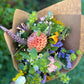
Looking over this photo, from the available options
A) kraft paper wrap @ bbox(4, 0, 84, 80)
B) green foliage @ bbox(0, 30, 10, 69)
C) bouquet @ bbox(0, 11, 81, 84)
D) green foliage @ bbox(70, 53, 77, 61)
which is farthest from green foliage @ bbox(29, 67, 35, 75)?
green foliage @ bbox(0, 30, 10, 69)

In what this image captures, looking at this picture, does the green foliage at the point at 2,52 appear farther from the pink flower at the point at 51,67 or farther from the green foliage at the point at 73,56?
the green foliage at the point at 73,56

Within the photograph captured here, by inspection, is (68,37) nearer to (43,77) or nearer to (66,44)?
(66,44)

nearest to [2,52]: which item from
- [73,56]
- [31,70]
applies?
[31,70]

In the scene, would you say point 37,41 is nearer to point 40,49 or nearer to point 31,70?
point 40,49

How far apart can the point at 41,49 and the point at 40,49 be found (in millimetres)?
14

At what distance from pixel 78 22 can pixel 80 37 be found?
0.35 ft

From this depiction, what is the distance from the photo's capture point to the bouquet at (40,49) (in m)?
0.81

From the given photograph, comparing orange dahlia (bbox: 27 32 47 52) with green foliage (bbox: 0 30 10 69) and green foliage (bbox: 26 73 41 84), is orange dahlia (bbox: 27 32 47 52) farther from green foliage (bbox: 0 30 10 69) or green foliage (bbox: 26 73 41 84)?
green foliage (bbox: 0 30 10 69)

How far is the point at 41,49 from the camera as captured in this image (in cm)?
84

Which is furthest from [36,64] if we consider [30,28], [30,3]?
[30,3]

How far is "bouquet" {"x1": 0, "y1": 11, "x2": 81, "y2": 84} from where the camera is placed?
0.81 metres

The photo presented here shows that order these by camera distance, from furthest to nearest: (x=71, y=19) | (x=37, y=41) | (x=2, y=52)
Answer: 1. (x=2, y=52)
2. (x=71, y=19)
3. (x=37, y=41)

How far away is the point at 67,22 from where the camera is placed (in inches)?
38.2

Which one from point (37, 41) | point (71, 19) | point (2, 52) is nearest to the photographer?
point (37, 41)
